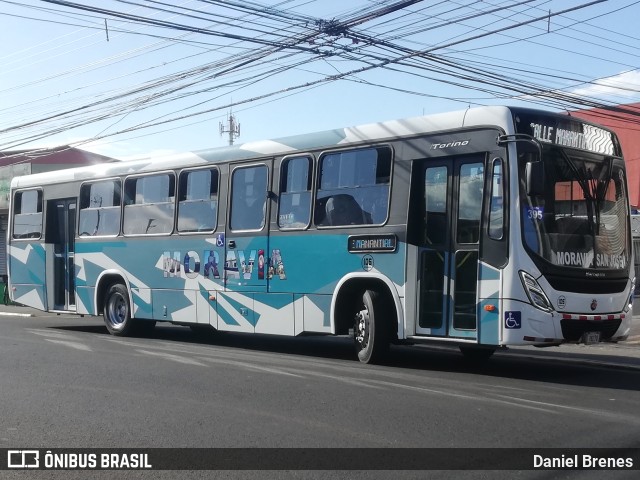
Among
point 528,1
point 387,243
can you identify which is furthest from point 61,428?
point 528,1

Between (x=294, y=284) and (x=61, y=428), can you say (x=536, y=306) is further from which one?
(x=61, y=428)

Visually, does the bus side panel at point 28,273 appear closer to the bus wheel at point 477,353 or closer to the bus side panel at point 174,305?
the bus side panel at point 174,305

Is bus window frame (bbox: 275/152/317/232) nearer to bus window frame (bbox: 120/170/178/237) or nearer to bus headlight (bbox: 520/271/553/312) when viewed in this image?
bus window frame (bbox: 120/170/178/237)

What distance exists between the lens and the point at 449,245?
1095 centimetres

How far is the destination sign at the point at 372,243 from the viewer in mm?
11547

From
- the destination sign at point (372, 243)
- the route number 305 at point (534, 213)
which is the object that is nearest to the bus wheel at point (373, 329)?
the destination sign at point (372, 243)

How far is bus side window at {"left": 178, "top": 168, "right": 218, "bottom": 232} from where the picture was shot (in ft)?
48.0

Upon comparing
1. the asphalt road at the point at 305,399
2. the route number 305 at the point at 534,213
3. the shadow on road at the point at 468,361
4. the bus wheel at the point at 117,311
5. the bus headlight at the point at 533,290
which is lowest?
the asphalt road at the point at 305,399

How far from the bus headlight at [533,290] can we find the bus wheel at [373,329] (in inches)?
94.3

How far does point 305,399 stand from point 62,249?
10859 millimetres

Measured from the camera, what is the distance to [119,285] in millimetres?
16656

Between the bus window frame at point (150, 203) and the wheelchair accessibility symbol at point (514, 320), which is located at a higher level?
the bus window frame at point (150, 203)

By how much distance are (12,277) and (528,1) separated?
13.1 metres

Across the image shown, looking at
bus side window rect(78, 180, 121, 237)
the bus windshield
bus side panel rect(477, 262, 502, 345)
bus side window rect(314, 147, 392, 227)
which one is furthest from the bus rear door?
the bus windshield
